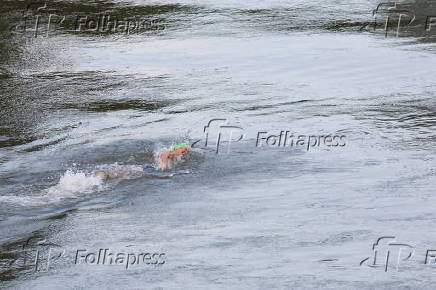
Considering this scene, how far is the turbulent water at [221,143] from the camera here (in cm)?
1008

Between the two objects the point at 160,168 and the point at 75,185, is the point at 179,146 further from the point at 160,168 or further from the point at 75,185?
the point at 75,185

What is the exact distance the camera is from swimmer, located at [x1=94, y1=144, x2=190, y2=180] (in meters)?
12.6

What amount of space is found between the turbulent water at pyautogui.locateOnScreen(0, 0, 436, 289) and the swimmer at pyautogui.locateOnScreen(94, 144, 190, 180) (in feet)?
0.30

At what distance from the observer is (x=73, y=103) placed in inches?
631

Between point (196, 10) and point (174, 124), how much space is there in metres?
7.24

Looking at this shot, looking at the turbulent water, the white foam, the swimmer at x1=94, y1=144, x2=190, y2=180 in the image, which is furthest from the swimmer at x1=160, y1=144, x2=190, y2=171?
the white foam

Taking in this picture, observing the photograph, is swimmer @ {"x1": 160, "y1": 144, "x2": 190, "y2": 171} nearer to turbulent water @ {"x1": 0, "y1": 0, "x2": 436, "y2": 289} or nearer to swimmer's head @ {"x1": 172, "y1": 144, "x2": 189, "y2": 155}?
swimmer's head @ {"x1": 172, "y1": 144, "x2": 189, "y2": 155}

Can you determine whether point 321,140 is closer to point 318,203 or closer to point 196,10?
point 318,203

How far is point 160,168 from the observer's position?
12898 millimetres

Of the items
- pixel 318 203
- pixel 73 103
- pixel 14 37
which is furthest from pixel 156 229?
pixel 14 37

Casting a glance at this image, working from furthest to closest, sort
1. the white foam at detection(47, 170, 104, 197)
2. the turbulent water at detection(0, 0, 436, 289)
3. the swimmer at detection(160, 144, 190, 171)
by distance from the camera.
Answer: the swimmer at detection(160, 144, 190, 171), the white foam at detection(47, 170, 104, 197), the turbulent water at detection(0, 0, 436, 289)

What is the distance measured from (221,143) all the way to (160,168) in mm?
1368

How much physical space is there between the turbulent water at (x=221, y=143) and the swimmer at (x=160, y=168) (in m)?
0.09

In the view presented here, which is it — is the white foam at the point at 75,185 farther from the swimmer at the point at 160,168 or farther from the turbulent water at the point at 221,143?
the swimmer at the point at 160,168
